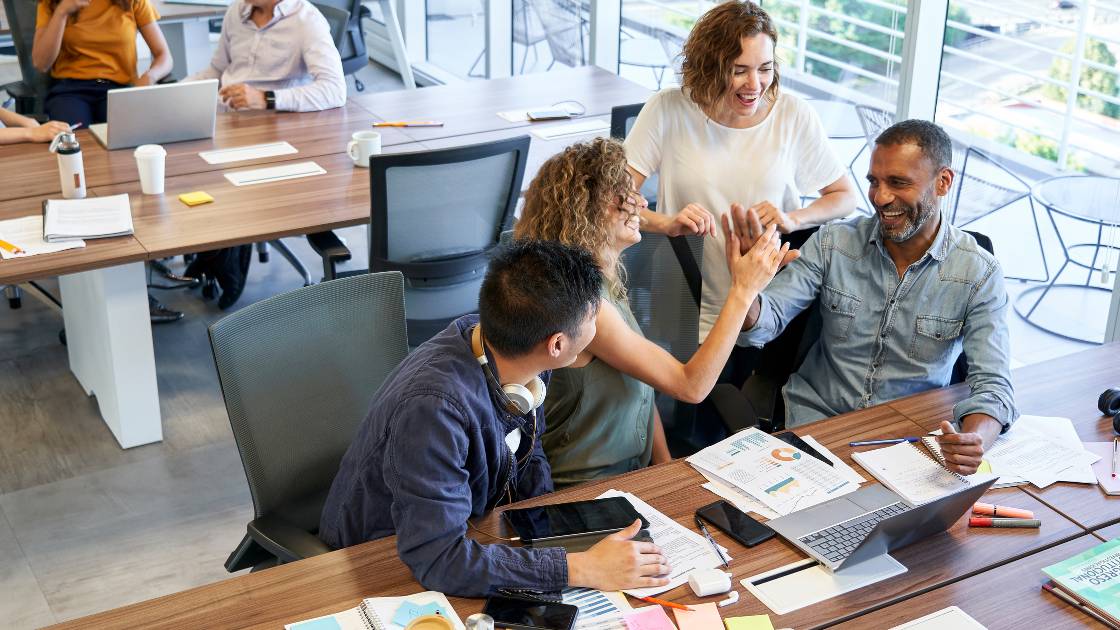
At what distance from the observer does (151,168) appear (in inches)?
142

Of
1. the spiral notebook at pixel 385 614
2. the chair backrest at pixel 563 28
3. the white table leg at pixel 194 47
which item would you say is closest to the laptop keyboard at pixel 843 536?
the spiral notebook at pixel 385 614

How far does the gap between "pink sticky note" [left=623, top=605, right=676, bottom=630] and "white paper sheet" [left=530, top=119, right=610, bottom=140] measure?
266cm

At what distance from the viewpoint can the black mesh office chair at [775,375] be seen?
2.72 meters

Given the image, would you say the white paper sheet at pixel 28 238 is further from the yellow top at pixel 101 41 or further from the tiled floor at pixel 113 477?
the yellow top at pixel 101 41

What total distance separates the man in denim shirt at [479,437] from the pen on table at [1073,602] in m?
0.66

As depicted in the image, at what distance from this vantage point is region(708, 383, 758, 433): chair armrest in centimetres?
267

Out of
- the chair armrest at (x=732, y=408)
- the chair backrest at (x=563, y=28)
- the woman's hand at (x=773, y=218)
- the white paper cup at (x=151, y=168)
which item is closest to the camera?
the chair armrest at (x=732, y=408)

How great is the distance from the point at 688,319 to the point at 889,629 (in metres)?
1.09

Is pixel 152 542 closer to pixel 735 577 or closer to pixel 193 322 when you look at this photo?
pixel 193 322

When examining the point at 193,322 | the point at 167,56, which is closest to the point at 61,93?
the point at 167,56

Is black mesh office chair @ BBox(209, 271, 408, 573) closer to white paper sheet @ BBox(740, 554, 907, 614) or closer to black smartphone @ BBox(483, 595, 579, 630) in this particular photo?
black smartphone @ BBox(483, 595, 579, 630)

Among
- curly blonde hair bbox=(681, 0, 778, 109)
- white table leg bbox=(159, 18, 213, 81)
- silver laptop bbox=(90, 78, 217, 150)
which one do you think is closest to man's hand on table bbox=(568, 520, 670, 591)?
curly blonde hair bbox=(681, 0, 778, 109)

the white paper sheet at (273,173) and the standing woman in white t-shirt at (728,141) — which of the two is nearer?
the standing woman in white t-shirt at (728,141)

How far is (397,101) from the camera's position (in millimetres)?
4750
